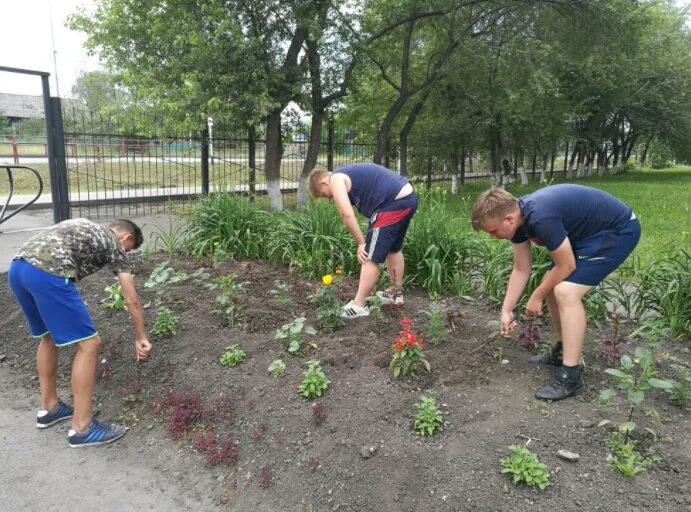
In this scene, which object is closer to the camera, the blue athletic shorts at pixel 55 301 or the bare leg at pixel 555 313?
the blue athletic shorts at pixel 55 301

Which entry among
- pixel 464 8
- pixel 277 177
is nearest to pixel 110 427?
pixel 277 177

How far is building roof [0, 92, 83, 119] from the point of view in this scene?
10141 mm

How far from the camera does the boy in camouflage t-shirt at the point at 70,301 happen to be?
2.78 meters

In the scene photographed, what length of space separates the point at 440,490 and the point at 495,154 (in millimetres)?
15604

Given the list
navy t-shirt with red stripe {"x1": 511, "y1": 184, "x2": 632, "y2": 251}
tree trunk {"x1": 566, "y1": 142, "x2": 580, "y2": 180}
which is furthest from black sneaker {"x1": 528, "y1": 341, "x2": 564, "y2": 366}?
tree trunk {"x1": 566, "y1": 142, "x2": 580, "y2": 180}

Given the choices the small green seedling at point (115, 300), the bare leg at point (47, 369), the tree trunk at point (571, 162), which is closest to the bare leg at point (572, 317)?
the bare leg at point (47, 369)

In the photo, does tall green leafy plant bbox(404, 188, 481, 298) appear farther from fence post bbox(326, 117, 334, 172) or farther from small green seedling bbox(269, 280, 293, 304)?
fence post bbox(326, 117, 334, 172)

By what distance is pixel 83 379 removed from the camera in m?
2.89

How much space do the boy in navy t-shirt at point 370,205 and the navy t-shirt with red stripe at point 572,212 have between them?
1.20 m

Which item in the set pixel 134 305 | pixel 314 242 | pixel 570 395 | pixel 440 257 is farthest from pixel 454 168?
pixel 134 305

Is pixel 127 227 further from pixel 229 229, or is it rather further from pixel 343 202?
pixel 229 229

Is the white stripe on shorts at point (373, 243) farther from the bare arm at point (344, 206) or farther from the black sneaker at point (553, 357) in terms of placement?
the black sneaker at point (553, 357)

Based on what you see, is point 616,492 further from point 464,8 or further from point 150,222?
point 464,8

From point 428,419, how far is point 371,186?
1.90 metres
